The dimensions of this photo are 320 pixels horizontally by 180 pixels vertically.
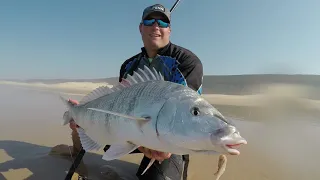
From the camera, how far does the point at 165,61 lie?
121 inches

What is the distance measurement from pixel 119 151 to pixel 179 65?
1506 mm

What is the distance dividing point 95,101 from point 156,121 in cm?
87

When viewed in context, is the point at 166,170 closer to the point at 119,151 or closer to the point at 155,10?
the point at 119,151

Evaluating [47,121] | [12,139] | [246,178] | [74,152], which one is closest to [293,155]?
[246,178]

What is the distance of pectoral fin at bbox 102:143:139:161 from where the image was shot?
68.6 inches

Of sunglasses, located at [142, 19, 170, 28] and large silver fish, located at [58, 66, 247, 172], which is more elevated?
sunglasses, located at [142, 19, 170, 28]

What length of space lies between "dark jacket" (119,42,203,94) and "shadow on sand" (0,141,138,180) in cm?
139

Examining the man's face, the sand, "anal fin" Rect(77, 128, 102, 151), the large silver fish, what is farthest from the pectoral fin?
the man's face

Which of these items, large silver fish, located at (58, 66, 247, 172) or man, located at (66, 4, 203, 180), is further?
man, located at (66, 4, 203, 180)

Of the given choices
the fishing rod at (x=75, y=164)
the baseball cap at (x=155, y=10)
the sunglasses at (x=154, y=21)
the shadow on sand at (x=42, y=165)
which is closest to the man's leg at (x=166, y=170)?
the shadow on sand at (x=42, y=165)

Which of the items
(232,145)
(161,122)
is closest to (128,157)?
(161,122)

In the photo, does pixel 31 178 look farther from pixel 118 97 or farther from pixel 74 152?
pixel 118 97

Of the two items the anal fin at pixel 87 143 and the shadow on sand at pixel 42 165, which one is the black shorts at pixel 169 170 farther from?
the anal fin at pixel 87 143

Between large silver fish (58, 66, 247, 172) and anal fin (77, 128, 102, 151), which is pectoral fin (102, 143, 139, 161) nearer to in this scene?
large silver fish (58, 66, 247, 172)
